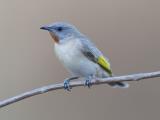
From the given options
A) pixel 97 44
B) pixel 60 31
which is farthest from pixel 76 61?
pixel 97 44

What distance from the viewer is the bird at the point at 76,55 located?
2.93 meters

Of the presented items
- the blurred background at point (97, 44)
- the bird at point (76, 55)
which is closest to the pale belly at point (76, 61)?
the bird at point (76, 55)

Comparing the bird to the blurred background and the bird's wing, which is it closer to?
the bird's wing

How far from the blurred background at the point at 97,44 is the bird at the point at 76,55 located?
50.8 inches

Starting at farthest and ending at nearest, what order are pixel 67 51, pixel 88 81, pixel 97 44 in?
pixel 97 44 < pixel 67 51 < pixel 88 81

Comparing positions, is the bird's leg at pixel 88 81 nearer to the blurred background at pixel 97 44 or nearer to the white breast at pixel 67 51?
the white breast at pixel 67 51

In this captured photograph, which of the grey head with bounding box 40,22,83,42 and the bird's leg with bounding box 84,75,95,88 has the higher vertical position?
the grey head with bounding box 40,22,83,42

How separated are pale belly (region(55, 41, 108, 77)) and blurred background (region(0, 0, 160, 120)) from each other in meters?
1.32

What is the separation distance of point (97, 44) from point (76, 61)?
138 cm

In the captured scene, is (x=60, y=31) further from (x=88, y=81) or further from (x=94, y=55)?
(x=88, y=81)

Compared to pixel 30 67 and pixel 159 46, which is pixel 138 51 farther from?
pixel 30 67

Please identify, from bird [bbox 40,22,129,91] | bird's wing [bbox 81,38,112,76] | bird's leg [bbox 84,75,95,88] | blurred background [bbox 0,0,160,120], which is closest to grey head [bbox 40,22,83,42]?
bird [bbox 40,22,129,91]

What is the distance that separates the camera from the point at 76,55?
116 inches

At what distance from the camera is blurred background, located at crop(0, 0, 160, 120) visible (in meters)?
4.36
